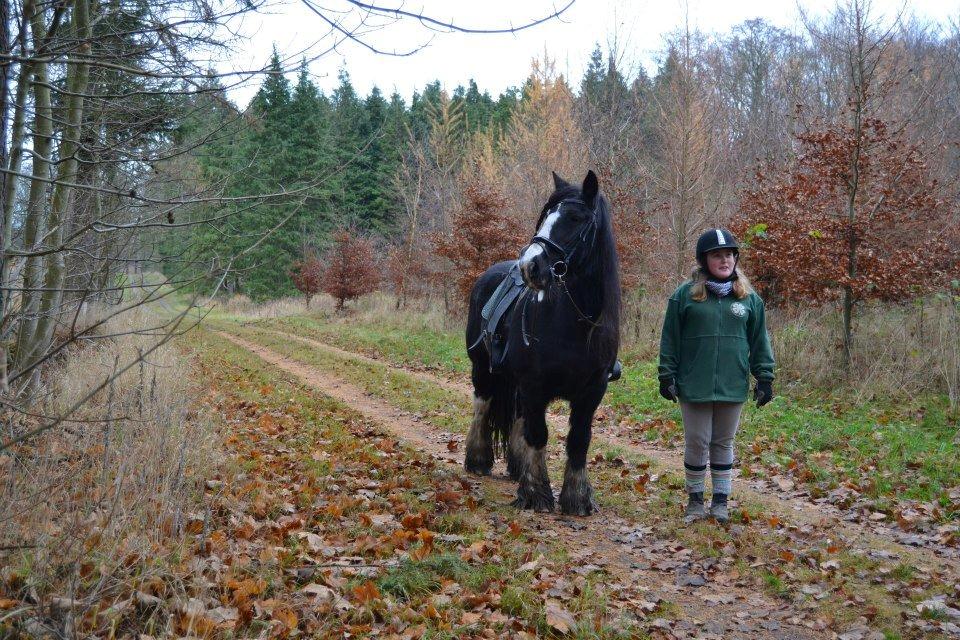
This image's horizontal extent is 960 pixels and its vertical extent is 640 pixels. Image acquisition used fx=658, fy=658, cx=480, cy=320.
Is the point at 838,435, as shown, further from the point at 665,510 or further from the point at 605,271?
the point at 605,271

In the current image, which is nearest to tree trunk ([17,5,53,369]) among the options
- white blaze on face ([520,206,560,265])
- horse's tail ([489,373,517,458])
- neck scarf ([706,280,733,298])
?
white blaze on face ([520,206,560,265])

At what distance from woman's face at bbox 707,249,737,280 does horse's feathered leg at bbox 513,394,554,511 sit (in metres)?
1.72

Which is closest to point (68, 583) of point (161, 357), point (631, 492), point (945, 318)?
point (631, 492)

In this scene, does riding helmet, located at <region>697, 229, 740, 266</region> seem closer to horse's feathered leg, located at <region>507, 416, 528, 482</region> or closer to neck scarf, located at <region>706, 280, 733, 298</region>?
neck scarf, located at <region>706, 280, 733, 298</region>

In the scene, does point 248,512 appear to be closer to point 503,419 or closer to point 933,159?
point 503,419

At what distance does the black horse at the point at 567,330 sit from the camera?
192 inches

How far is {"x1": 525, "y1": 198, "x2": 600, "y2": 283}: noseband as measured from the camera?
477 centimetres

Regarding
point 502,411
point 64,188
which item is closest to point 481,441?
point 502,411

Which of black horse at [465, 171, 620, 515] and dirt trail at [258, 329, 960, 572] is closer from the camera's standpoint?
dirt trail at [258, 329, 960, 572]

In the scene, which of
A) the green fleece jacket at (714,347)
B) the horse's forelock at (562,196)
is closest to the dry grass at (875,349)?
the green fleece jacket at (714,347)

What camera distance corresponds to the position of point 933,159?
49.9 ft

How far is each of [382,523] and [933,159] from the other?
53.3ft

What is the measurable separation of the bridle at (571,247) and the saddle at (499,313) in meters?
0.87

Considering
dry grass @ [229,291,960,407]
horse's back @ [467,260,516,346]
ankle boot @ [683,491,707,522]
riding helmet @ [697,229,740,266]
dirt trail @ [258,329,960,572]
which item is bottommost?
dirt trail @ [258,329,960,572]
